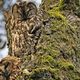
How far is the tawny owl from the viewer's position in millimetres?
3535

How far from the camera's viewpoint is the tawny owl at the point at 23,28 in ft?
11.6

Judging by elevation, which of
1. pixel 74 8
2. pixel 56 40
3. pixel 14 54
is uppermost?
pixel 74 8

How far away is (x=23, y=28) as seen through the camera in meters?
3.76

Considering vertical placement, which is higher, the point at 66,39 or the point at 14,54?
the point at 66,39

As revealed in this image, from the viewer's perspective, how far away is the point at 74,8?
3.93 metres

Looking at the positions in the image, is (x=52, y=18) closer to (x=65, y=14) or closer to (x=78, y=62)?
(x=65, y=14)

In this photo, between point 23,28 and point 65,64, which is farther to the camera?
point 23,28

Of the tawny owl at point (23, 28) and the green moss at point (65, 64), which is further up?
the tawny owl at point (23, 28)

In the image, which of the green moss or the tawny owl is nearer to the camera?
the green moss

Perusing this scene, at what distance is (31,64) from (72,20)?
3.86 feet

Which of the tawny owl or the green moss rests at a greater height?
the tawny owl

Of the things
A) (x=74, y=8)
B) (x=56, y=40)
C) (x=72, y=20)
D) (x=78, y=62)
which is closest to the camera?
(x=78, y=62)

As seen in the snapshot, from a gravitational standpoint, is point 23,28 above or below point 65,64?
above

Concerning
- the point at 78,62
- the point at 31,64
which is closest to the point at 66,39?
the point at 78,62
